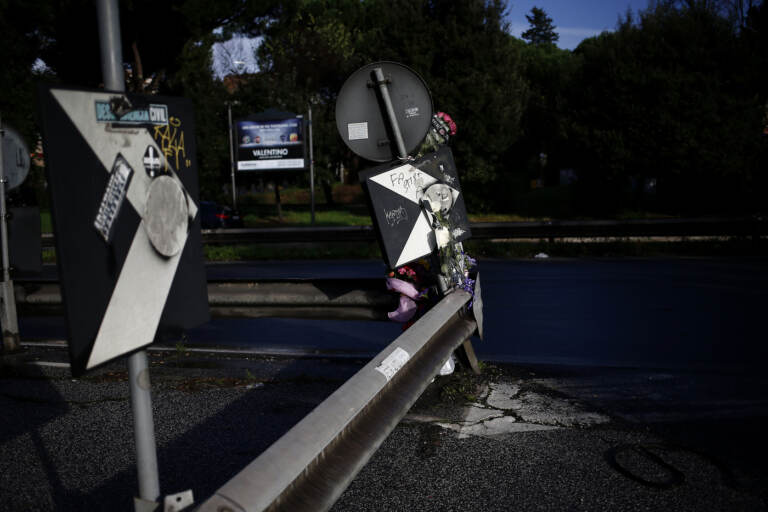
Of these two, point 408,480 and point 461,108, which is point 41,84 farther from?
point 461,108

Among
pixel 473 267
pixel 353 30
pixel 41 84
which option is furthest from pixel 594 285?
pixel 353 30

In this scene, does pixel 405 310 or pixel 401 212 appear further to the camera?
pixel 405 310

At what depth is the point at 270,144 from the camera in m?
27.7

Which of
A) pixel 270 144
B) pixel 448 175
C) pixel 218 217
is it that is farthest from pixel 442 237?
pixel 218 217

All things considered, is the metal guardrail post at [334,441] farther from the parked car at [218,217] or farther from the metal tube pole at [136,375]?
the parked car at [218,217]

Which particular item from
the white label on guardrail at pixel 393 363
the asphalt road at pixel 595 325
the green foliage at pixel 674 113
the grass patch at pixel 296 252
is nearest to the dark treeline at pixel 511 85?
the green foliage at pixel 674 113

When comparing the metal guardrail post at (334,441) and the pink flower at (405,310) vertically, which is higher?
the metal guardrail post at (334,441)

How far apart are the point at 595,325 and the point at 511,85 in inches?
1026

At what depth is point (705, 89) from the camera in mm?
25562

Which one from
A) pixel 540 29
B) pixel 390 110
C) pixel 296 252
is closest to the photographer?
pixel 390 110

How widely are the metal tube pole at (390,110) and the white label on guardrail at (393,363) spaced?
1.86m

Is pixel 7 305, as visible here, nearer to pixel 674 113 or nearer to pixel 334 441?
pixel 334 441

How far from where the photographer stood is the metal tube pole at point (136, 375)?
5.21 ft

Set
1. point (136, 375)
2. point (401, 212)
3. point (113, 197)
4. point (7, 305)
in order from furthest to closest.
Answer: point (7, 305) → point (401, 212) → point (136, 375) → point (113, 197)
